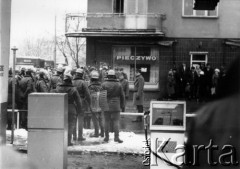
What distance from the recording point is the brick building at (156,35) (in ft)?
70.2

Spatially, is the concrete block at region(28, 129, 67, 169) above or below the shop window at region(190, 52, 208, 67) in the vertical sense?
below

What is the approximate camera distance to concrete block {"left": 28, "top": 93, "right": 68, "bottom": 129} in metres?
6.55

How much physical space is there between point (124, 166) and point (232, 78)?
6339mm

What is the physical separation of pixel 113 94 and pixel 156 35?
450 inches

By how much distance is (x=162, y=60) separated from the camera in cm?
2172

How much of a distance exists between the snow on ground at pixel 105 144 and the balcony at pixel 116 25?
34.9ft

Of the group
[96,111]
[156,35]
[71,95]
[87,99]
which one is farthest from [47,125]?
[156,35]

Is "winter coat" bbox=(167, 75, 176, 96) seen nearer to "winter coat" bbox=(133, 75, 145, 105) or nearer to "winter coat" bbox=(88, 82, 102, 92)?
"winter coat" bbox=(133, 75, 145, 105)

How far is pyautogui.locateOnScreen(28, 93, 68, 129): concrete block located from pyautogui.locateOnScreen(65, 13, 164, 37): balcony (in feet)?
48.1

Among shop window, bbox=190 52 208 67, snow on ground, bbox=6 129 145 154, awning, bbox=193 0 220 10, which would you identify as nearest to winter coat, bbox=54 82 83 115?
snow on ground, bbox=6 129 145 154

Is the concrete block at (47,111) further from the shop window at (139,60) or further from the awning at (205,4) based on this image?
the shop window at (139,60)

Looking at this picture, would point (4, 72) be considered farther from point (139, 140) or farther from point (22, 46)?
point (22, 46)

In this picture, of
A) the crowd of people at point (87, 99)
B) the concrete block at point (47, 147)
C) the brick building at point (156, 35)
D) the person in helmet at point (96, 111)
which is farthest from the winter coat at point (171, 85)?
the concrete block at point (47, 147)

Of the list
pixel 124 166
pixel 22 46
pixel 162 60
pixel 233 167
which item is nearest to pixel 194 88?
pixel 162 60
